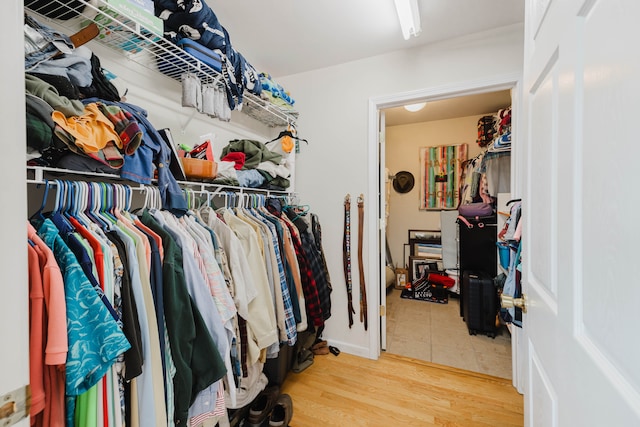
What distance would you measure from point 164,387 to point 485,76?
245 cm

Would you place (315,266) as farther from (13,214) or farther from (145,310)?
(13,214)

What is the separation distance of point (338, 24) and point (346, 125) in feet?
2.30

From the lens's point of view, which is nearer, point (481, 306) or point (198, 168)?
point (198, 168)

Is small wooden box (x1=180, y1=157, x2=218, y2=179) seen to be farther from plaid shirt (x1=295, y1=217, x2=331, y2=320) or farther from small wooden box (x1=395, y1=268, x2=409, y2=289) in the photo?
small wooden box (x1=395, y1=268, x2=409, y2=289)

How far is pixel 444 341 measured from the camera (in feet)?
7.84

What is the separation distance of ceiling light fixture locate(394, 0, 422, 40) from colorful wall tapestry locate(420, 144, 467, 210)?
272cm

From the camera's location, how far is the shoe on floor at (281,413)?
1.40 m

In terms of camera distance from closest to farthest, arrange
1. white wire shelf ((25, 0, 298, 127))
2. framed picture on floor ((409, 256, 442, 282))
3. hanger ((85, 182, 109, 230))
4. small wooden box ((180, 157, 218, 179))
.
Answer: hanger ((85, 182, 109, 230)), white wire shelf ((25, 0, 298, 127)), small wooden box ((180, 157, 218, 179)), framed picture on floor ((409, 256, 442, 282))

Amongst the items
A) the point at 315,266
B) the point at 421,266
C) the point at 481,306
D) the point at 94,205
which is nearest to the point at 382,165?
the point at 315,266

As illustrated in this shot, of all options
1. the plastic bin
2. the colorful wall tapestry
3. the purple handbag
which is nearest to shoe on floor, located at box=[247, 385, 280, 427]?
the plastic bin

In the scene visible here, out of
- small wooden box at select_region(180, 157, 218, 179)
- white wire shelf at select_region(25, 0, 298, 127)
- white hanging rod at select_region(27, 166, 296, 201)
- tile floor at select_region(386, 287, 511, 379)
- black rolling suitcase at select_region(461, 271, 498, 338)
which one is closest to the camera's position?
white hanging rod at select_region(27, 166, 296, 201)

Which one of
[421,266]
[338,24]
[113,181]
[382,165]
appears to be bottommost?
[421,266]

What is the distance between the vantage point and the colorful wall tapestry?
3.89 meters

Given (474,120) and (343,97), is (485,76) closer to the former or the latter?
(343,97)
